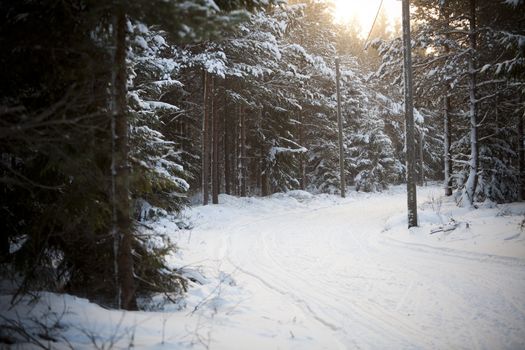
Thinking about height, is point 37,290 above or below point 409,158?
below

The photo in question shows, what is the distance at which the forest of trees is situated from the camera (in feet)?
12.2

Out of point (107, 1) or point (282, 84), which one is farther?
point (282, 84)

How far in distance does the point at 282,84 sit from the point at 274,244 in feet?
41.0

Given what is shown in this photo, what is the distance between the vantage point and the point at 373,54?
39844 mm

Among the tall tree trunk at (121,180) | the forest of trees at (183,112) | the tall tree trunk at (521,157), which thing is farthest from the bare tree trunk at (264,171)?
the tall tree trunk at (121,180)

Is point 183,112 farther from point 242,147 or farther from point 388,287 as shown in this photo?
point 388,287

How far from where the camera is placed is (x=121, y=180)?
3.98 m

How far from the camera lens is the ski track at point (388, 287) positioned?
180 inches

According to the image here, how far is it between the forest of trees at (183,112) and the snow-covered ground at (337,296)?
0.82 metres

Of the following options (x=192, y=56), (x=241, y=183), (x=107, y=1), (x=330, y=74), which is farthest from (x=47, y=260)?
(x=330, y=74)

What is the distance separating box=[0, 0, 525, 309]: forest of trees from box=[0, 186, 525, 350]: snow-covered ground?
0.82 meters

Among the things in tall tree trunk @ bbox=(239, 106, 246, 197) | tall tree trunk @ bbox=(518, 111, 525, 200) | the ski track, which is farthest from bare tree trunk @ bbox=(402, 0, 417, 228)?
tall tree trunk @ bbox=(239, 106, 246, 197)

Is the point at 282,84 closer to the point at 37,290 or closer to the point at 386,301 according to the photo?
the point at 386,301

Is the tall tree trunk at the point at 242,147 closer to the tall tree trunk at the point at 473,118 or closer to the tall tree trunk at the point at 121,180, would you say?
the tall tree trunk at the point at 473,118
